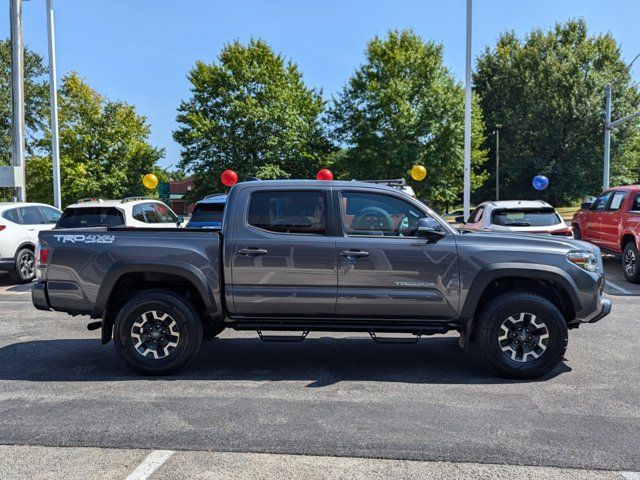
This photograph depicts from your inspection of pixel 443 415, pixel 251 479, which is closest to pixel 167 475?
pixel 251 479

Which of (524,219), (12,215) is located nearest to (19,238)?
(12,215)

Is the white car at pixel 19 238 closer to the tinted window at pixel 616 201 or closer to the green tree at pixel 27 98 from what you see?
the tinted window at pixel 616 201

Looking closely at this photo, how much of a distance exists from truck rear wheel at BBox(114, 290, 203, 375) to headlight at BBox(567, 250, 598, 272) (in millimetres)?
3658

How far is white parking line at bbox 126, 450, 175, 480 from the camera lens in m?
3.35

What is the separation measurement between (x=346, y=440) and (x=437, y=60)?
36.3 meters

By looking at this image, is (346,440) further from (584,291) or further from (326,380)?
(584,291)

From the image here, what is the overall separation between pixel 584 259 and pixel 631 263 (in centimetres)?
709

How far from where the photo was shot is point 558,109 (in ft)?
134

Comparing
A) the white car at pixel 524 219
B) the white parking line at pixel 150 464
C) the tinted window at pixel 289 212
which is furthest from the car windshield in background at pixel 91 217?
the white parking line at pixel 150 464

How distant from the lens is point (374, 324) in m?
5.32

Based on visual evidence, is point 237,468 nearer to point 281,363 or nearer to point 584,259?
point 281,363

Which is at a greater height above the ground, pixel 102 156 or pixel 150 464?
pixel 102 156

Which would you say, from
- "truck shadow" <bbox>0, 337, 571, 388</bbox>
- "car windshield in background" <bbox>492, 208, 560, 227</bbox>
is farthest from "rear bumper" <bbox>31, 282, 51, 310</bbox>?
"car windshield in background" <bbox>492, 208, 560, 227</bbox>

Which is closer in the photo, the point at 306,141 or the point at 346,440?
the point at 346,440
